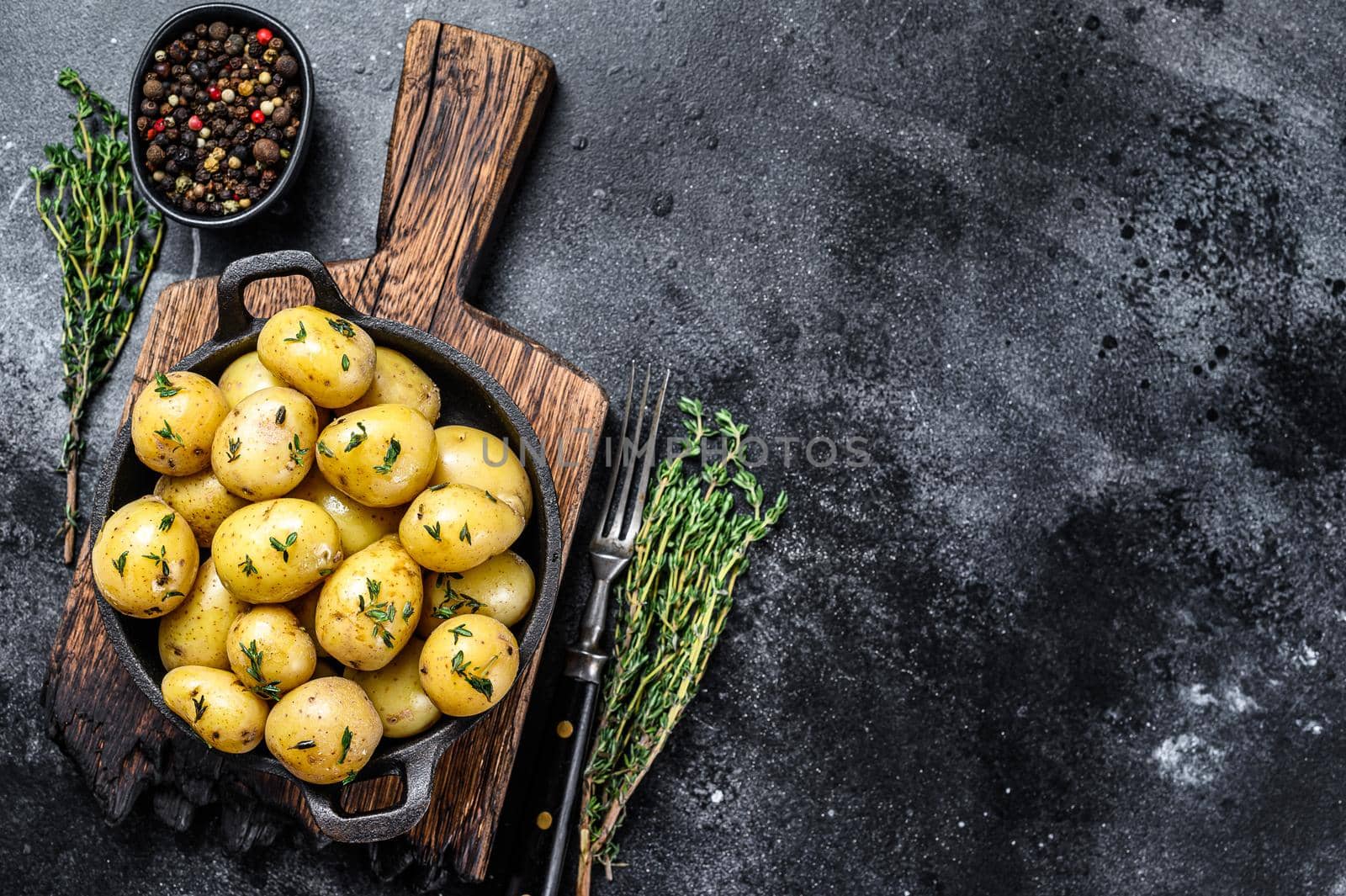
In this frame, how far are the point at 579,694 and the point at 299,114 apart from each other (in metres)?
1.10

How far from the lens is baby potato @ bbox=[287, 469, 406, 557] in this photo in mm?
1172

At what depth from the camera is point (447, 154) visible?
61.2 inches

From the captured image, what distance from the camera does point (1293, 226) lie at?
1703 millimetres

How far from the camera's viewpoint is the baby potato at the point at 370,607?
42.1 inches

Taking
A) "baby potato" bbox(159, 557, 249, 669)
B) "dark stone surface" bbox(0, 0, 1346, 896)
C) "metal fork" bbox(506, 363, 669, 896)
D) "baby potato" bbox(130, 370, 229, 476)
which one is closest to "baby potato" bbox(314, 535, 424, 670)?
"baby potato" bbox(159, 557, 249, 669)

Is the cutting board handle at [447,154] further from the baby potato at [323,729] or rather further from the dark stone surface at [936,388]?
the baby potato at [323,729]

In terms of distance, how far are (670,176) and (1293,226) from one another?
1162 mm

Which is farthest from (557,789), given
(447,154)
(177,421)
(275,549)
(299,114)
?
(299,114)

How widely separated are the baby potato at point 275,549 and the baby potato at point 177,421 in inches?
4.8

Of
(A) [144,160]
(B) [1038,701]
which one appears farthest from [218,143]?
(B) [1038,701]

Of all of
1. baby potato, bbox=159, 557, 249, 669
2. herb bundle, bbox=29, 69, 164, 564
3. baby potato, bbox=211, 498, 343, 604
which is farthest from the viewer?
herb bundle, bbox=29, 69, 164, 564

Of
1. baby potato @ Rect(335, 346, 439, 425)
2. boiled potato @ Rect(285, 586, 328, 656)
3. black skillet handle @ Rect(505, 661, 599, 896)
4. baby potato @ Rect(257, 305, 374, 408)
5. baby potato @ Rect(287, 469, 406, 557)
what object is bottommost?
black skillet handle @ Rect(505, 661, 599, 896)

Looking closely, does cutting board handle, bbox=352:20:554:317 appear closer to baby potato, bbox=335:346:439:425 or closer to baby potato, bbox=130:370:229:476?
baby potato, bbox=335:346:439:425

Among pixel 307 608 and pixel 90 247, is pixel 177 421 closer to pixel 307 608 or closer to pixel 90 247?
pixel 307 608
